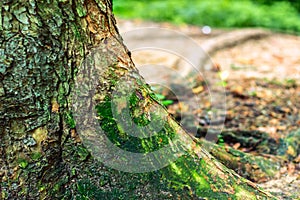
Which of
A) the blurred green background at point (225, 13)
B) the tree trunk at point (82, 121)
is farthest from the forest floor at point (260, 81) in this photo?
the tree trunk at point (82, 121)

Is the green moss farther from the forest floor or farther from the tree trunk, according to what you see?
the forest floor

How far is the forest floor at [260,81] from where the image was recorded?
130 inches

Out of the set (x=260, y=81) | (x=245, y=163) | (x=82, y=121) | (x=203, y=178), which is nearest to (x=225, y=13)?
(x=260, y=81)

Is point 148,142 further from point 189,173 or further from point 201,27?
point 201,27

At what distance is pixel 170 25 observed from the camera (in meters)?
9.15

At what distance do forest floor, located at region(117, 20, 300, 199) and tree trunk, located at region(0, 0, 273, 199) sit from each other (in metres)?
0.78

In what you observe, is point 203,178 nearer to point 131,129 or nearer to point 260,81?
point 131,129

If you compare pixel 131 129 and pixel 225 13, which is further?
pixel 225 13

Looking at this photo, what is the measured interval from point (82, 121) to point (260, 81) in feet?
11.6

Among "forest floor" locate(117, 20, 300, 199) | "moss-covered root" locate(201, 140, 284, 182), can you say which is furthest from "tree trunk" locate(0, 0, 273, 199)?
"forest floor" locate(117, 20, 300, 199)

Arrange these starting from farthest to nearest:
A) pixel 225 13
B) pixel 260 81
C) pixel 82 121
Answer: pixel 225 13 < pixel 260 81 < pixel 82 121

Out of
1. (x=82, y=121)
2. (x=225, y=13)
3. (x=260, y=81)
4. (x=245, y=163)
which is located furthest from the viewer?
(x=225, y=13)

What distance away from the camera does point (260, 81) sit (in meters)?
5.03

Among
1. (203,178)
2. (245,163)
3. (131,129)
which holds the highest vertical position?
(131,129)
